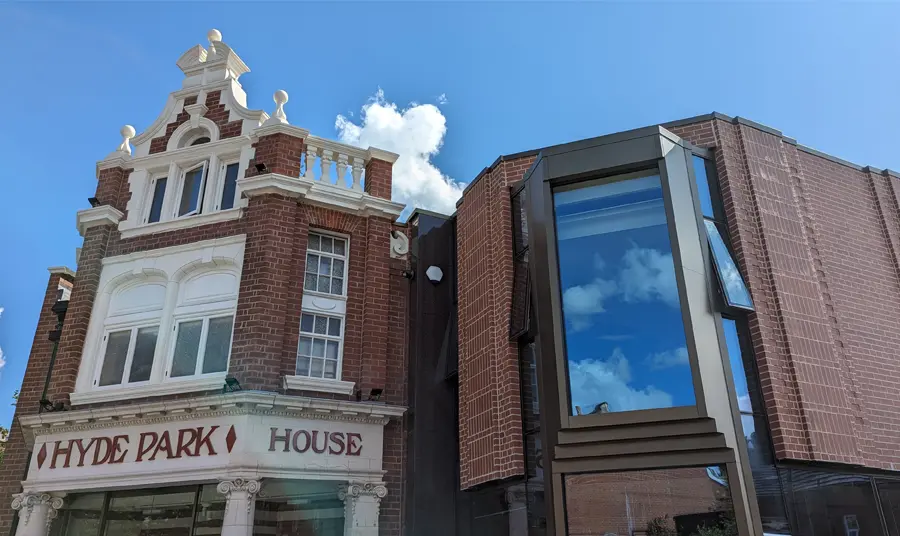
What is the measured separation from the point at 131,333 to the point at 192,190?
11.0 feet

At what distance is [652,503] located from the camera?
8781 millimetres

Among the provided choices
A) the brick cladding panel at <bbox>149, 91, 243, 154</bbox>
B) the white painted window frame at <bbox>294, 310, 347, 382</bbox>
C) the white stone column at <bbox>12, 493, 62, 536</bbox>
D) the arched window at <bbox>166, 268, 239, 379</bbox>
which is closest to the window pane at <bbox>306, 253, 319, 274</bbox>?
the white painted window frame at <bbox>294, 310, 347, 382</bbox>

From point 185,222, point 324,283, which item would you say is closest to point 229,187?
point 185,222

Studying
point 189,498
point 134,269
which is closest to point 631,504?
point 189,498

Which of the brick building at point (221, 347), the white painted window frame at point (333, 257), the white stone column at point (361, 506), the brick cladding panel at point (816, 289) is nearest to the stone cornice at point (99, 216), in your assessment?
the brick building at point (221, 347)

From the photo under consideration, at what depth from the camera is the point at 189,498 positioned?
38.4 feet

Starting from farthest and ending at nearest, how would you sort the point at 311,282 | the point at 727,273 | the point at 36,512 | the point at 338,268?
the point at 338,268
the point at 311,282
the point at 36,512
the point at 727,273

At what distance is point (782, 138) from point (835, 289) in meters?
2.83

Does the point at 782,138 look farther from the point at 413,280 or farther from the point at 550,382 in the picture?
the point at 413,280

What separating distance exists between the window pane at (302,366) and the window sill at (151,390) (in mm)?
1334

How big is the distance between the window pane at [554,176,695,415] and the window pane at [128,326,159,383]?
795 centimetres

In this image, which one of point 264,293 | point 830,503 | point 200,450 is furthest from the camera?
point 264,293

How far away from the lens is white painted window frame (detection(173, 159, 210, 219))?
1414 cm

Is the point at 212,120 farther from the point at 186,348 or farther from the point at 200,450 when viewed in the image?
the point at 200,450
